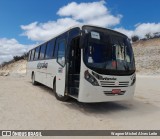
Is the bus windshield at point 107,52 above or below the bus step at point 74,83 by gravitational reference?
above

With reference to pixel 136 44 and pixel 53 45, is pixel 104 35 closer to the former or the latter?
pixel 53 45

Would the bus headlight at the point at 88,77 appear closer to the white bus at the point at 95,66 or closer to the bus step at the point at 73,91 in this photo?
the white bus at the point at 95,66

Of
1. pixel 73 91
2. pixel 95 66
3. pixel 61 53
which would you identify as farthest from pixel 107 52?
pixel 61 53

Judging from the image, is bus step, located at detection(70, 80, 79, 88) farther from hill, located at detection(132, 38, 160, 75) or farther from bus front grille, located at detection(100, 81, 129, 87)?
hill, located at detection(132, 38, 160, 75)

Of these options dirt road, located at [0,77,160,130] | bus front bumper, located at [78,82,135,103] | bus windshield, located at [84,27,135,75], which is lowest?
dirt road, located at [0,77,160,130]

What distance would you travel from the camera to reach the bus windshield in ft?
27.5

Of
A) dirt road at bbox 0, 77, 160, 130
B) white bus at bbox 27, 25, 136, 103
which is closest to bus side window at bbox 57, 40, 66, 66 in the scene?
→ white bus at bbox 27, 25, 136, 103

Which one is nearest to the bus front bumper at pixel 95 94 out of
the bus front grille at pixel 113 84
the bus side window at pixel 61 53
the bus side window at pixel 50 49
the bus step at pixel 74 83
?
the bus front grille at pixel 113 84

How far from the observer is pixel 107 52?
8.73m

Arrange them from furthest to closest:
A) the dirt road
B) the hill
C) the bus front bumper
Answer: the hill → the bus front bumper → the dirt road

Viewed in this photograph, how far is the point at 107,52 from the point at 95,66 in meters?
0.81

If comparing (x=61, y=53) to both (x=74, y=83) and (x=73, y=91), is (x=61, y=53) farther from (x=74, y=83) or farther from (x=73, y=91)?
(x=73, y=91)

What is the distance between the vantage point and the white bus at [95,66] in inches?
325

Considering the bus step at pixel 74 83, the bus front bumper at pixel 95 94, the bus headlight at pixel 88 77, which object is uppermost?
the bus headlight at pixel 88 77
